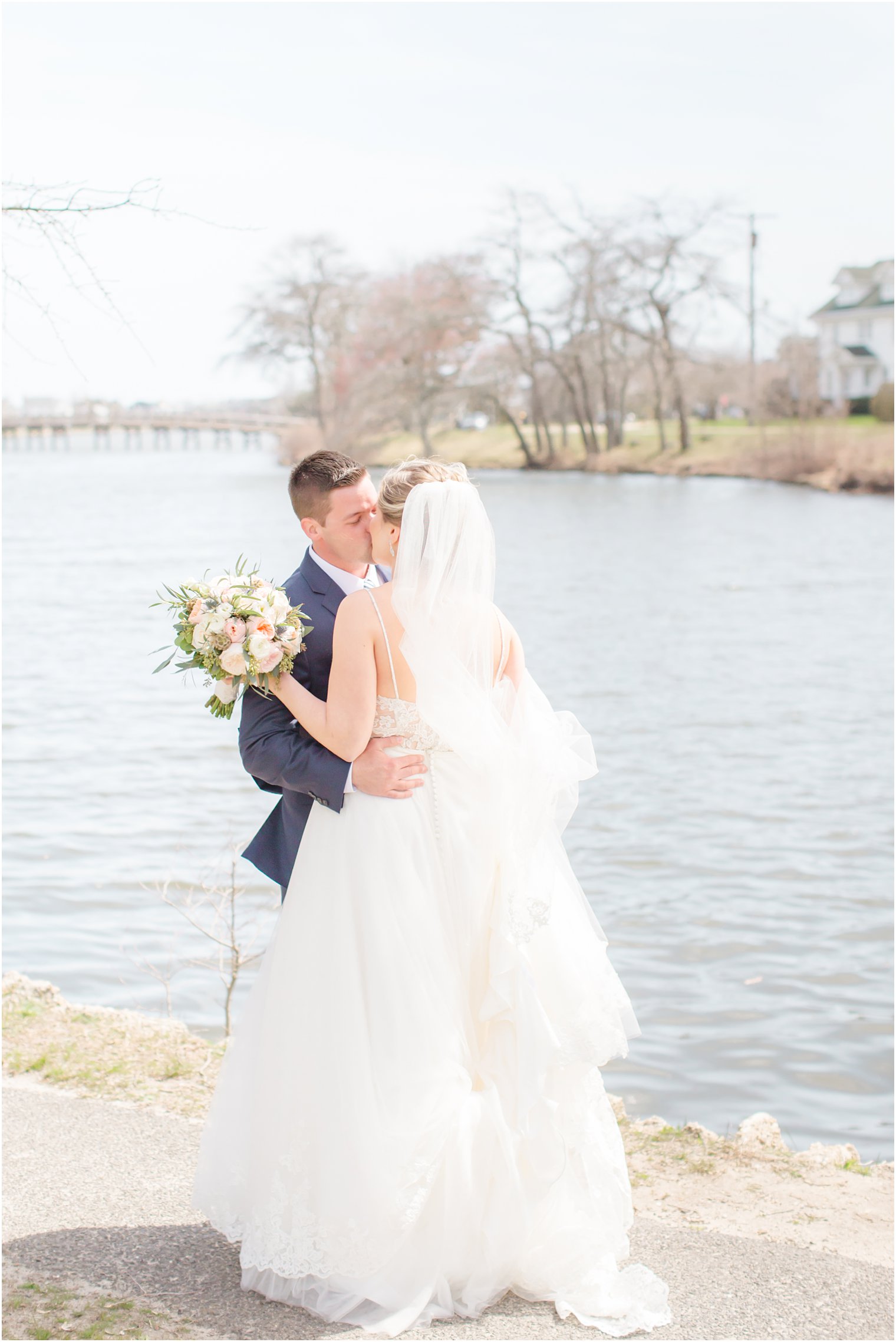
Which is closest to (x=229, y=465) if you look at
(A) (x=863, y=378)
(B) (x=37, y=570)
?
(A) (x=863, y=378)

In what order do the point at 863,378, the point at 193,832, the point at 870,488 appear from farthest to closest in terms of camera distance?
the point at 863,378 < the point at 870,488 < the point at 193,832

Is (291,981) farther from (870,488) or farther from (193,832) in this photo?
(870,488)

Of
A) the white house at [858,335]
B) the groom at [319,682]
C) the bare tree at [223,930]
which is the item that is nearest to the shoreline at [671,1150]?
the bare tree at [223,930]

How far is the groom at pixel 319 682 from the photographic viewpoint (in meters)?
3.70

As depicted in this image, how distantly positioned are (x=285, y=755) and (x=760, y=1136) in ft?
11.1

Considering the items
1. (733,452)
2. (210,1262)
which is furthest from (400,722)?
(733,452)

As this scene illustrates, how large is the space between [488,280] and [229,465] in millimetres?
33280

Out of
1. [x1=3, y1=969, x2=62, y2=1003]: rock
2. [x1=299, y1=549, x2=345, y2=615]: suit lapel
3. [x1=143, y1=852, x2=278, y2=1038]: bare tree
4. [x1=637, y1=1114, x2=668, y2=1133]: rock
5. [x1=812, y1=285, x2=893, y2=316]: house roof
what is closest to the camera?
[x1=299, y1=549, x2=345, y2=615]: suit lapel

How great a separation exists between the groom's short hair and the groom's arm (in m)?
0.55

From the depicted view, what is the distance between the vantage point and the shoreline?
15.3ft

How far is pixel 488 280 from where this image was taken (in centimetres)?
6869

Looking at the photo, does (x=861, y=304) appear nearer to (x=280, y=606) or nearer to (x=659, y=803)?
(x=659, y=803)

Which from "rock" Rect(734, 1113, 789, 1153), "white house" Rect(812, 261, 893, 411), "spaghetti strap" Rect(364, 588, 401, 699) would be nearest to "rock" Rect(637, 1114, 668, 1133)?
"rock" Rect(734, 1113, 789, 1153)

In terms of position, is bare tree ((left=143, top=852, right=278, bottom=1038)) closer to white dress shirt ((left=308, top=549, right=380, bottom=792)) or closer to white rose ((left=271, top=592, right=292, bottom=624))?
white dress shirt ((left=308, top=549, right=380, bottom=792))
